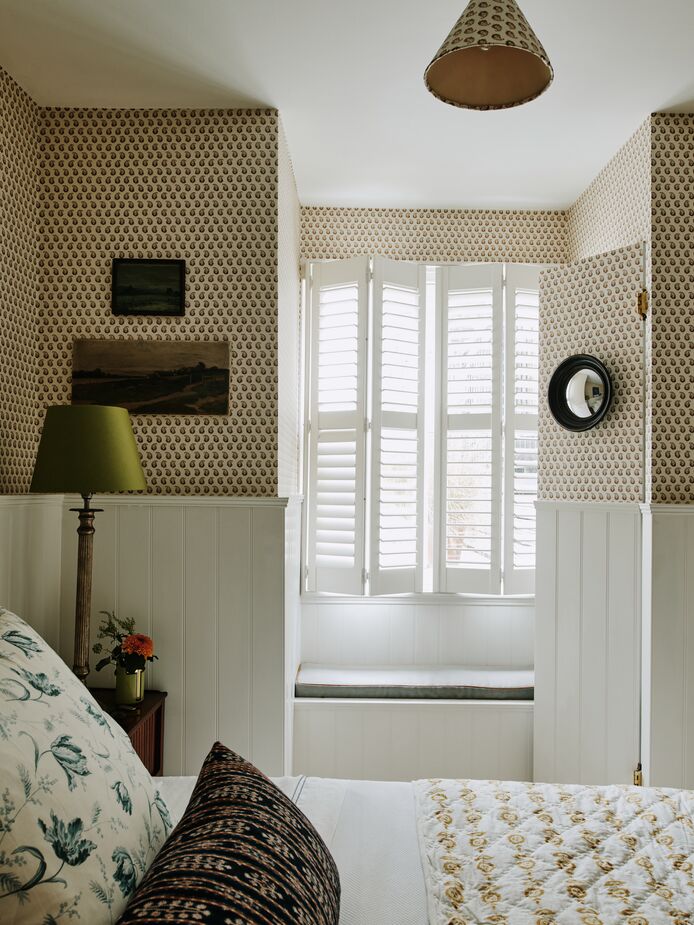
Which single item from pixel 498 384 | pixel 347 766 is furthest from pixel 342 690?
pixel 498 384

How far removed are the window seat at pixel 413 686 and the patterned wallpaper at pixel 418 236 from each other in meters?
2.24

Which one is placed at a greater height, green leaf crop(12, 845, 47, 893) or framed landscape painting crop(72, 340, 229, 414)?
framed landscape painting crop(72, 340, 229, 414)

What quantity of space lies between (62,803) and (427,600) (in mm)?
3031

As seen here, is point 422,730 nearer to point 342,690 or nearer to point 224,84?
point 342,690

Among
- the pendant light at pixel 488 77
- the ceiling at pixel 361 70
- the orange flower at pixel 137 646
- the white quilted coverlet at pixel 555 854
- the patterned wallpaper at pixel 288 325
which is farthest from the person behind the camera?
the patterned wallpaper at pixel 288 325

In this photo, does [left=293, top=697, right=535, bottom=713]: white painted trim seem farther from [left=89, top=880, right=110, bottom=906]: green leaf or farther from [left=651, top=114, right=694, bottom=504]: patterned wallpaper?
[left=89, top=880, right=110, bottom=906]: green leaf

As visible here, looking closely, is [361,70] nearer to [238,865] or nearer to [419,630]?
[238,865]

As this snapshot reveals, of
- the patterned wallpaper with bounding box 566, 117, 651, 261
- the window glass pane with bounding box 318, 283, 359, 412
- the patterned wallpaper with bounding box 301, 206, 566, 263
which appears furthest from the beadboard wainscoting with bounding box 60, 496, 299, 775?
the patterned wallpaper with bounding box 566, 117, 651, 261

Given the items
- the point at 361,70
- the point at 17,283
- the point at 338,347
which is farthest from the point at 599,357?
the point at 17,283

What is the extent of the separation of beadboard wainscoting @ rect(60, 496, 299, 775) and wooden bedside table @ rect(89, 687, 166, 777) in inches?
3.1

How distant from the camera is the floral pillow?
877mm

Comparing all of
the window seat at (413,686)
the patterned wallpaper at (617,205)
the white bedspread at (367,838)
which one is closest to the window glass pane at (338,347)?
the patterned wallpaper at (617,205)

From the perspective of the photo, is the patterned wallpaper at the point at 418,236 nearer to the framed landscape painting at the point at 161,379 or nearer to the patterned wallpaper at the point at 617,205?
the patterned wallpaper at the point at 617,205

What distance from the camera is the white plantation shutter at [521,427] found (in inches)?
149
